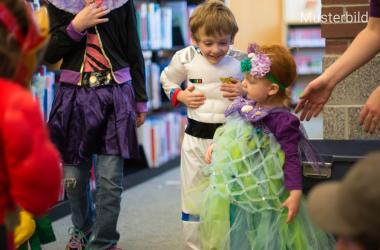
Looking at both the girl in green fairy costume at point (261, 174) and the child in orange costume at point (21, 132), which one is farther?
the girl in green fairy costume at point (261, 174)

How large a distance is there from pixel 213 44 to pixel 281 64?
411mm

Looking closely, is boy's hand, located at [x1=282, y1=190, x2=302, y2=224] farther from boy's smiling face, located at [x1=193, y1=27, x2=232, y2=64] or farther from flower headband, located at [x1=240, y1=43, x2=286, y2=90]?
boy's smiling face, located at [x1=193, y1=27, x2=232, y2=64]

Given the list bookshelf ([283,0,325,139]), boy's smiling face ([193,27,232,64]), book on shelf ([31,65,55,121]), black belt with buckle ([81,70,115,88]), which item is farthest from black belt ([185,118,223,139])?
bookshelf ([283,0,325,139])

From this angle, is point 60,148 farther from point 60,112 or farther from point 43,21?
point 43,21

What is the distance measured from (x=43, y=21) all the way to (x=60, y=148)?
1157 mm

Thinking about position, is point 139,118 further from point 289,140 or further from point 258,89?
point 289,140

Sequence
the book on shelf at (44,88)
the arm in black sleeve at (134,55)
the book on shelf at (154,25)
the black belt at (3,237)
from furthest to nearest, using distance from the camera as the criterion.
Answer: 1. the book on shelf at (154,25)
2. the book on shelf at (44,88)
3. the arm in black sleeve at (134,55)
4. the black belt at (3,237)

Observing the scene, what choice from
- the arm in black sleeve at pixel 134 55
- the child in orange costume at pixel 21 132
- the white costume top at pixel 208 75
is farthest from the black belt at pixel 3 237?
the arm in black sleeve at pixel 134 55

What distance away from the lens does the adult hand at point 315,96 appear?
6.86ft

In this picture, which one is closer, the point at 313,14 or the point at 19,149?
the point at 19,149

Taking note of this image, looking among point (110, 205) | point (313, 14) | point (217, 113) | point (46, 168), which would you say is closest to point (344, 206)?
point (46, 168)

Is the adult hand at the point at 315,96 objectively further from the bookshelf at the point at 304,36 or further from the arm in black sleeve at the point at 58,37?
the bookshelf at the point at 304,36

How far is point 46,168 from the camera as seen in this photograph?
4.02 feet

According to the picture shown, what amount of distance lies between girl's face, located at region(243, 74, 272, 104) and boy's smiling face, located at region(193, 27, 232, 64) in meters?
0.33
